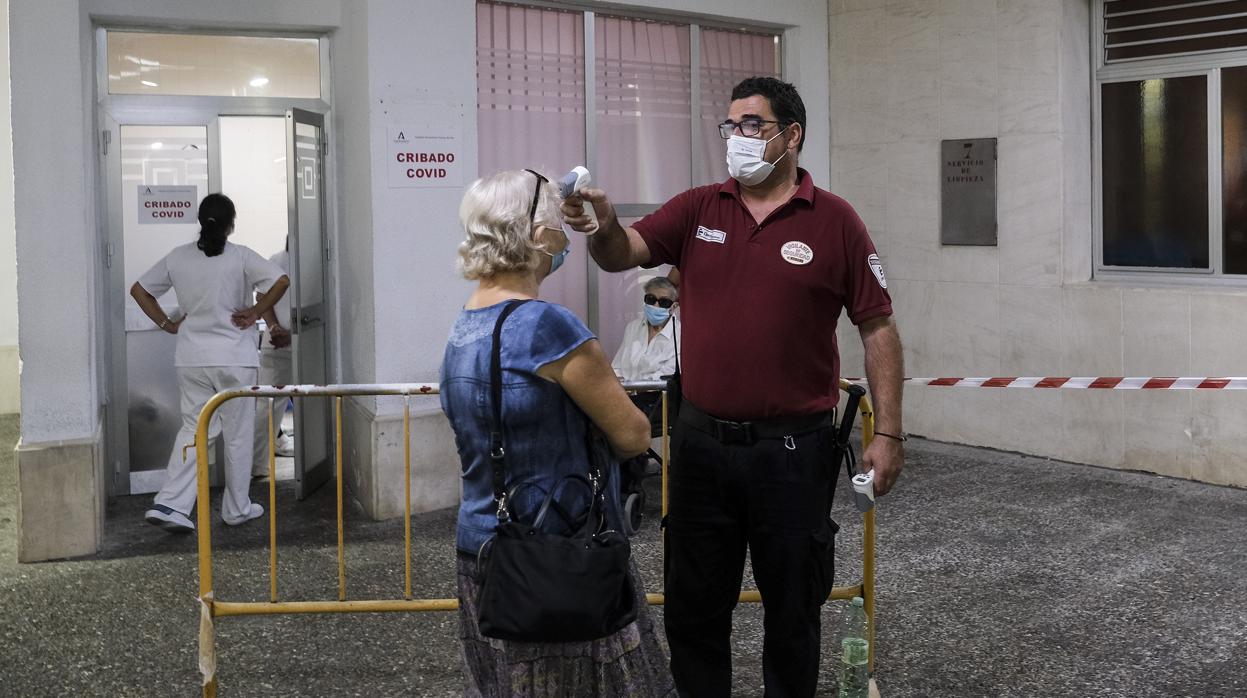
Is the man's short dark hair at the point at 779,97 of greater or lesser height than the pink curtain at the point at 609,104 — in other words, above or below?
below

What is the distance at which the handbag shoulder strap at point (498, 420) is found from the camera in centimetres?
293

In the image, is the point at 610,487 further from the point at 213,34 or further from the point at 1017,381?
the point at 213,34

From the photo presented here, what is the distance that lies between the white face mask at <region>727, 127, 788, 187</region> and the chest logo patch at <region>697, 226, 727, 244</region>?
7.5 inches

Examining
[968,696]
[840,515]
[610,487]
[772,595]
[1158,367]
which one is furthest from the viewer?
[1158,367]

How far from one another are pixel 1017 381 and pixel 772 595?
10.3 feet

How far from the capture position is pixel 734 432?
152 inches

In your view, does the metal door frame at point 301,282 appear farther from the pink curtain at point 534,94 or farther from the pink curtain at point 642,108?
the pink curtain at point 642,108

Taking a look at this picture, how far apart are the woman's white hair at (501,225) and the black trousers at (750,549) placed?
3.65 feet

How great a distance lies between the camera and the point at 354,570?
21.4 feet

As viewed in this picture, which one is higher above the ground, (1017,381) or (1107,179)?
(1107,179)

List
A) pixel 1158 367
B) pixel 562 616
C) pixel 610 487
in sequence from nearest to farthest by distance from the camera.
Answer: pixel 562 616, pixel 610 487, pixel 1158 367

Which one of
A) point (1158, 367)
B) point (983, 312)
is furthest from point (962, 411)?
point (1158, 367)

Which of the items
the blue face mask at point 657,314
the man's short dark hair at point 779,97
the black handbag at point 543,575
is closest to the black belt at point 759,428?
the man's short dark hair at point 779,97

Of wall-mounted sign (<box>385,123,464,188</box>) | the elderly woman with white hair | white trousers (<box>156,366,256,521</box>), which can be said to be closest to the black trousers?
the elderly woman with white hair
